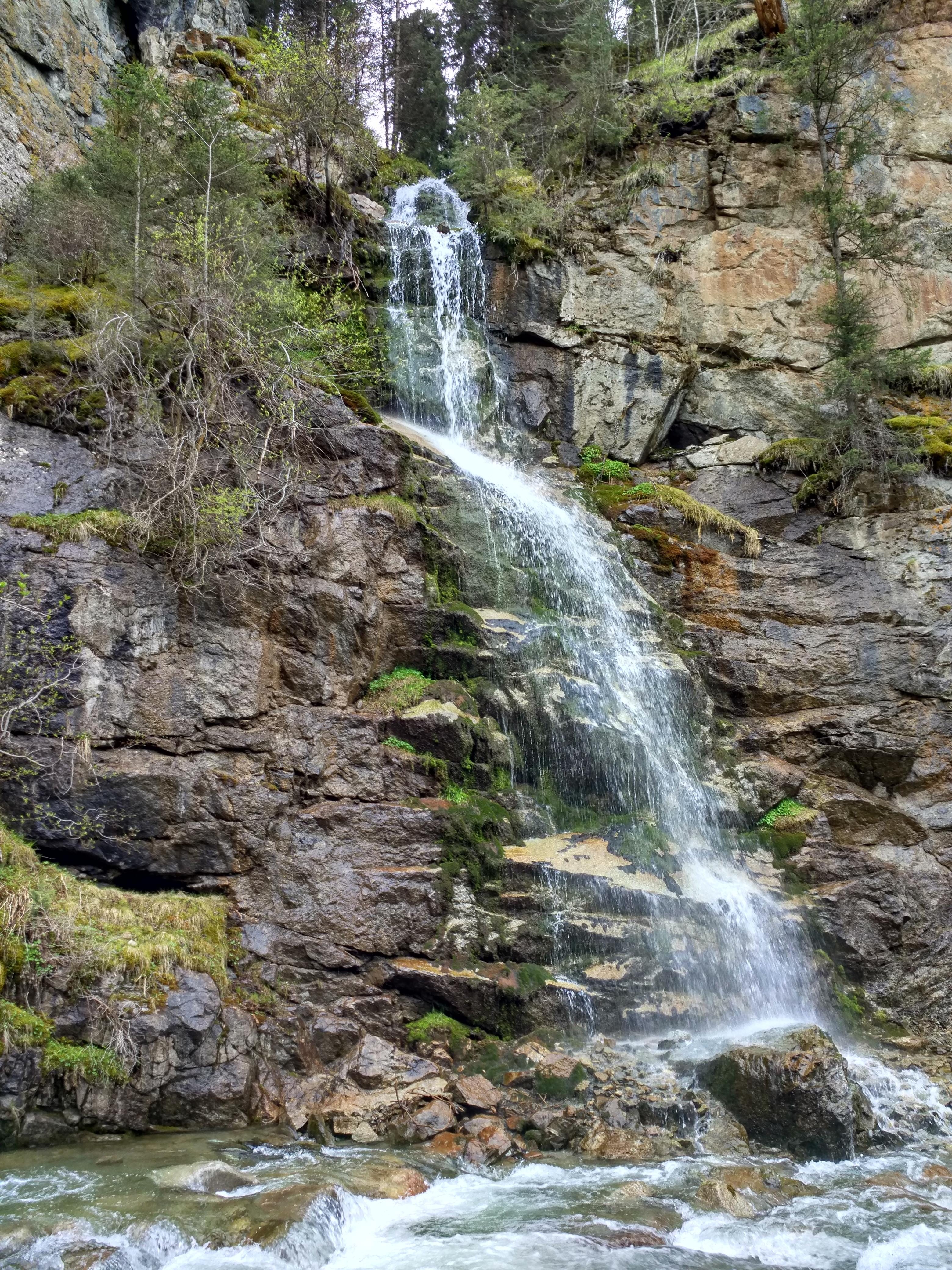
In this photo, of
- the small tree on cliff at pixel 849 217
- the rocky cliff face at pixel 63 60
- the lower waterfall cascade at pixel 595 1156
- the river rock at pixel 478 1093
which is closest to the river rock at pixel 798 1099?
the lower waterfall cascade at pixel 595 1156

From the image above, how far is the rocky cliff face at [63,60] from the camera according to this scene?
16.3m

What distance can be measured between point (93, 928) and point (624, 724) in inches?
260

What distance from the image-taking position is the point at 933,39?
66.1 ft

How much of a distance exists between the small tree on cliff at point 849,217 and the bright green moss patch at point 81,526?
11.5 metres

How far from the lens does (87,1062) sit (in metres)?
6.79

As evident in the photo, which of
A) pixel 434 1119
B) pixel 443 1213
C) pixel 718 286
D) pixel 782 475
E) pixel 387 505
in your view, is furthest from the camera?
pixel 718 286

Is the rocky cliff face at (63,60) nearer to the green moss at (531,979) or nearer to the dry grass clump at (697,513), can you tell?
the dry grass clump at (697,513)

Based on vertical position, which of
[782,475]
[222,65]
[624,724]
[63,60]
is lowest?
[624,724]

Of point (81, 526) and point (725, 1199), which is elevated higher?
point (81, 526)

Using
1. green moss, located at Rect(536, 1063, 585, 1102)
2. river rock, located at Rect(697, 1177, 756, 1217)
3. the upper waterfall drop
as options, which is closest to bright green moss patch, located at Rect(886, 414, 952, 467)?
the upper waterfall drop

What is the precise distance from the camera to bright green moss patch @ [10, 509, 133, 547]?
9.76m

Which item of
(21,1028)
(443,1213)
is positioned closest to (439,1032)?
(443,1213)

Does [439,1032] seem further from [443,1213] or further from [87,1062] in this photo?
[87,1062]

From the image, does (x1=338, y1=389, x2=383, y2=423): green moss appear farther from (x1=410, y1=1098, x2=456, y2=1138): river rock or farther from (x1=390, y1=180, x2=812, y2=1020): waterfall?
(x1=410, y1=1098, x2=456, y2=1138): river rock
